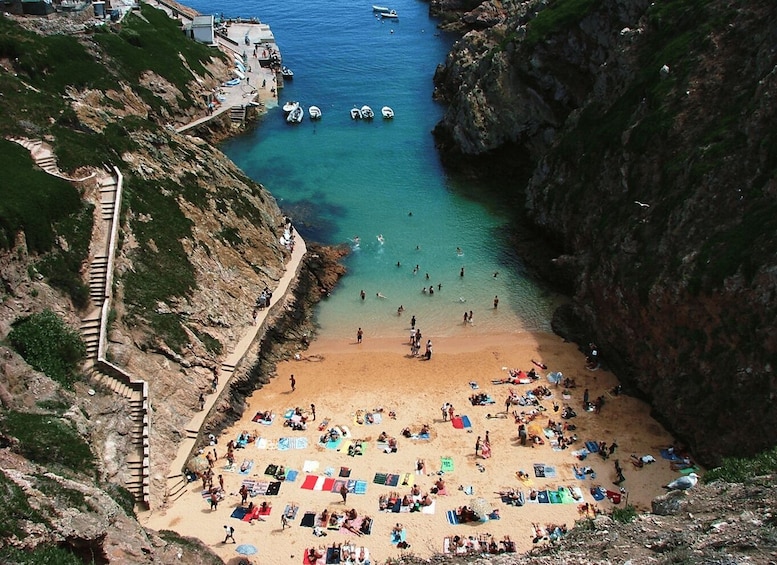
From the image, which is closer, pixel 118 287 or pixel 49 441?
pixel 49 441

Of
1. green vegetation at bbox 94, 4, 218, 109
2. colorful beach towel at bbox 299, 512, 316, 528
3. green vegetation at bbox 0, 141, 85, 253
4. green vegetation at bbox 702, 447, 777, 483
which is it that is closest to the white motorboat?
green vegetation at bbox 94, 4, 218, 109

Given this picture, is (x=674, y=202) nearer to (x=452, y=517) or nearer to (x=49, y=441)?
(x=452, y=517)

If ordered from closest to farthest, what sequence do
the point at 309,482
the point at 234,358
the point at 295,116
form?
the point at 309,482
the point at 234,358
the point at 295,116

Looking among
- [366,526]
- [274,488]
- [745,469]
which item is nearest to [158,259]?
[274,488]

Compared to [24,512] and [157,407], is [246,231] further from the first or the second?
[24,512]

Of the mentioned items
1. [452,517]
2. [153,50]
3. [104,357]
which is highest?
[153,50]

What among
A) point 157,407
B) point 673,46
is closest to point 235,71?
point 673,46
